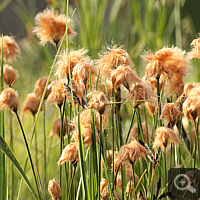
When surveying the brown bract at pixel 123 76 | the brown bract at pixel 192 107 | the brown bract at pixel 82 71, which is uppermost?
the brown bract at pixel 82 71

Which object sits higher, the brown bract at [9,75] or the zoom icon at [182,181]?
the brown bract at [9,75]

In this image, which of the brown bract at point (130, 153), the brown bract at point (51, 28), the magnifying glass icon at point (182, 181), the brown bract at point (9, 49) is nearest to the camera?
the brown bract at point (130, 153)

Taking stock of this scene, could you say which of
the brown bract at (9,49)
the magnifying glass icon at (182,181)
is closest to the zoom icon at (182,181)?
the magnifying glass icon at (182,181)

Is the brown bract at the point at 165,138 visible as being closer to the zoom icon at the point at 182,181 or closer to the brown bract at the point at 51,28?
the zoom icon at the point at 182,181

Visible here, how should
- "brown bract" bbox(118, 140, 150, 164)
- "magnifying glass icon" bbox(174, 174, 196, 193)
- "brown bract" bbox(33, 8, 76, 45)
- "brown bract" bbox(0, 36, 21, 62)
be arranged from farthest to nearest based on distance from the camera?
"brown bract" bbox(0, 36, 21, 62) → "brown bract" bbox(33, 8, 76, 45) → "magnifying glass icon" bbox(174, 174, 196, 193) → "brown bract" bbox(118, 140, 150, 164)

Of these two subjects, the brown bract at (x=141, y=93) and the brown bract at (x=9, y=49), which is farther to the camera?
the brown bract at (x=9, y=49)

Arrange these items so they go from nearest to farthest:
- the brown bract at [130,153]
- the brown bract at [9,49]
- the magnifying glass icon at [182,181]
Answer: the brown bract at [130,153] → the magnifying glass icon at [182,181] → the brown bract at [9,49]

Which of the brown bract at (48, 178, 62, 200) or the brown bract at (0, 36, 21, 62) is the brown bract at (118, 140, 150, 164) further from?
the brown bract at (0, 36, 21, 62)

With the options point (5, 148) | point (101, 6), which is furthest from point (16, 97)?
point (101, 6)

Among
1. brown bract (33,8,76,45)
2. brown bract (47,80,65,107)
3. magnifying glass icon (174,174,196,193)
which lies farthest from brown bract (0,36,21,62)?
magnifying glass icon (174,174,196,193)

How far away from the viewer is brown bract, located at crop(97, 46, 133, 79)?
507mm

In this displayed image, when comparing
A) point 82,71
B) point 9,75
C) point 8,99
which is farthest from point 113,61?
point 9,75

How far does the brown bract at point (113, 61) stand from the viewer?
51cm

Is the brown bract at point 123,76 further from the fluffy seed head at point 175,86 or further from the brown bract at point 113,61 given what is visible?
the fluffy seed head at point 175,86
